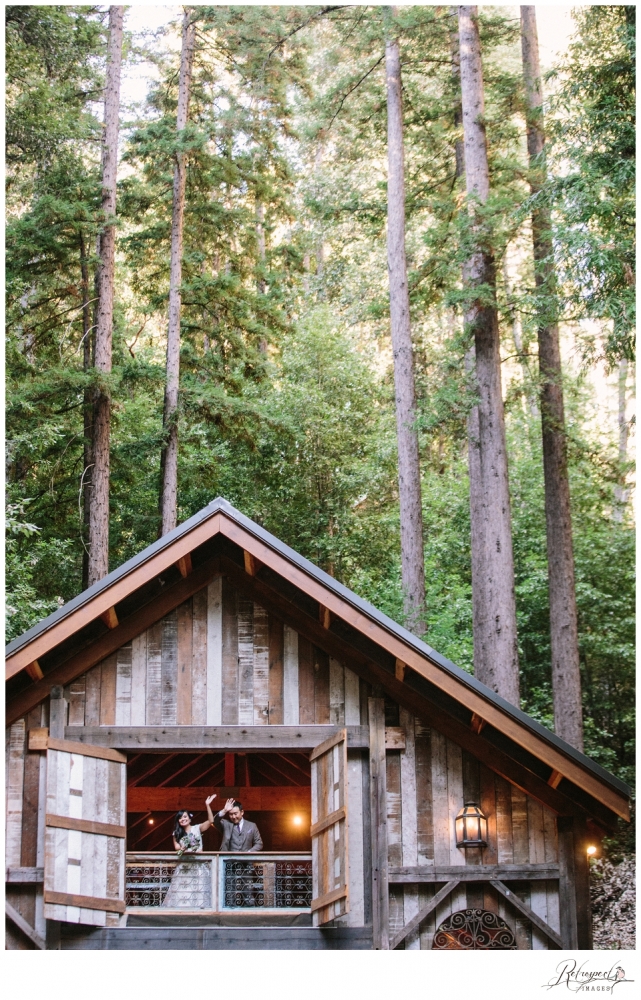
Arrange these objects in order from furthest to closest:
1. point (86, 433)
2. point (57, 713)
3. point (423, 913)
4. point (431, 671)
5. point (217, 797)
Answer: point (86, 433) → point (217, 797) → point (57, 713) → point (423, 913) → point (431, 671)

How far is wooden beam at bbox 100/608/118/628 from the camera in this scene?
725 centimetres

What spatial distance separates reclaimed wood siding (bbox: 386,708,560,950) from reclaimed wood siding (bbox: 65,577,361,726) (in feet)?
2.21

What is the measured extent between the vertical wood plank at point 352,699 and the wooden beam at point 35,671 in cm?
254

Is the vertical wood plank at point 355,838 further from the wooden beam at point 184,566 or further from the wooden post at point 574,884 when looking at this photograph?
the wooden beam at point 184,566

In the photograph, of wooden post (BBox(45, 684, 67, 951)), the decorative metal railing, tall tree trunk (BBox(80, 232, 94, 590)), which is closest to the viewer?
wooden post (BBox(45, 684, 67, 951))

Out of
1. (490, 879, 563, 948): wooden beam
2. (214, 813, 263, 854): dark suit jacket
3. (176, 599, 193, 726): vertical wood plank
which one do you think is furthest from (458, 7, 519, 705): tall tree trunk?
(176, 599, 193, 726): vertical wood plank

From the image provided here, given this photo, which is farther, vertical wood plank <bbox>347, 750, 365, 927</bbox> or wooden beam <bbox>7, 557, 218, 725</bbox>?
wooden beam <bbox>7, 557, 218, 725</bbox>

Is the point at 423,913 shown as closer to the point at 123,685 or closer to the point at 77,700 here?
the point at 123,685

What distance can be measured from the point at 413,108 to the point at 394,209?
2.50m

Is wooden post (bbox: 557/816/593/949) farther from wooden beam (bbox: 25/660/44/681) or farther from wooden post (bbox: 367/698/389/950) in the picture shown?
wooden beam (bbox: 25/660/44/681)

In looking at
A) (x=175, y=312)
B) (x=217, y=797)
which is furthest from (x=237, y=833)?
(x=175, y=312)

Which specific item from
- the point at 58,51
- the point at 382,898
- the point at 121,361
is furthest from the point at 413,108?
the point at 382,898

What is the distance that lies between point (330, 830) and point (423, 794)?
2.91ft

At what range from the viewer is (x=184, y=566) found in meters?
7.39
